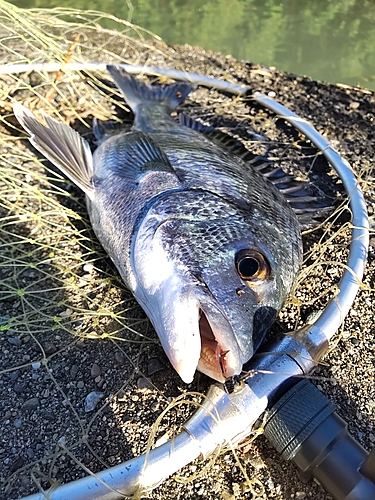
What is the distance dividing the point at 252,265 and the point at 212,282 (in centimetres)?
23

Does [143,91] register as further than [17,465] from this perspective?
Yes

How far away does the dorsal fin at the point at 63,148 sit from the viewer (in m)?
2.94

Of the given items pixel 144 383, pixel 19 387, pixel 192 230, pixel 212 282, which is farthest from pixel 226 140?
pixel 19 387

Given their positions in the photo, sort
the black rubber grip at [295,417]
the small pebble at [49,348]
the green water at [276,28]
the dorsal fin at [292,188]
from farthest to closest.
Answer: the green water at [276,28] → the dorsal fin at [292,188] → the small pebble at [49,348] → the black rubber grip at [295,417]

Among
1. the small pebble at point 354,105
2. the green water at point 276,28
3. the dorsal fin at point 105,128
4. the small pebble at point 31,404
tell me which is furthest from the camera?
the green water at point 276,28

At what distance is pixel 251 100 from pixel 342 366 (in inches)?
108

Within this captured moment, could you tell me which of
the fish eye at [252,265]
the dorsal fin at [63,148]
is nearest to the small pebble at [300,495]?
the fish eye at [252,265]

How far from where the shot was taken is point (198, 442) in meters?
1.86

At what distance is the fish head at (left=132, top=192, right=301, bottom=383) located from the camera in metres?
1.91

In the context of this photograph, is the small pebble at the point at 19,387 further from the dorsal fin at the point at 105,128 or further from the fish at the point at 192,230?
the dorsal fin at the point at 105,128

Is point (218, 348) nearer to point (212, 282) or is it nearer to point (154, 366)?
point (212, 282)

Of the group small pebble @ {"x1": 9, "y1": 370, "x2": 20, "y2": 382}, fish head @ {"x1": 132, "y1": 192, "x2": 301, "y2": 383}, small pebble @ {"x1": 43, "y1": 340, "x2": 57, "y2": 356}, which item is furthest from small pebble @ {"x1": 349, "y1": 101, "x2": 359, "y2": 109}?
small pebble @ {"x1": 9, "y1": 370, "x2": 20, "y2": 382}

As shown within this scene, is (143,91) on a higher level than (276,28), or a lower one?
lower

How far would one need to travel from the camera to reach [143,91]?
12.6 feet
